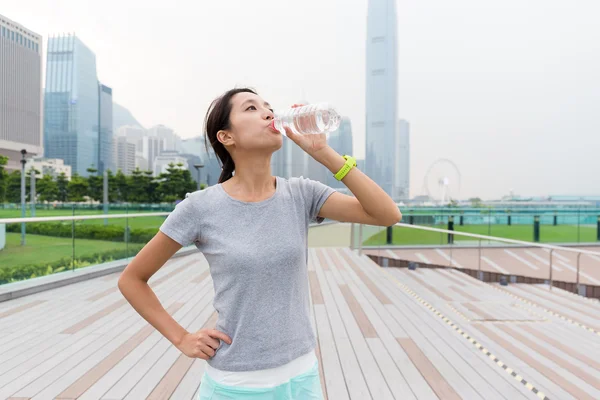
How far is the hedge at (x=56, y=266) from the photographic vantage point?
4895 mm

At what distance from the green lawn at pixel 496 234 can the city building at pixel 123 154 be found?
136805 mm

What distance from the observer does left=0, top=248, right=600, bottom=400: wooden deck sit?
255 centimetres

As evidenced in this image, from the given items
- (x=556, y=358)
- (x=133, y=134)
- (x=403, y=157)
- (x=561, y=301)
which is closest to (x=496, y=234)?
(x=561, y=301)

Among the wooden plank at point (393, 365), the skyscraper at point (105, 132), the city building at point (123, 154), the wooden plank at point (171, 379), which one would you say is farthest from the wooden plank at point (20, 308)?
the city building at point (123, 154)

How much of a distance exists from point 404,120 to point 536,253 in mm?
133660

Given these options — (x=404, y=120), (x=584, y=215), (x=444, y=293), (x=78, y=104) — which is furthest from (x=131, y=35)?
(x=404, y=120)

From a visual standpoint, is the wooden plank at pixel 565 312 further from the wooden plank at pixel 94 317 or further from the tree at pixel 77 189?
the tree at pixel 77 189

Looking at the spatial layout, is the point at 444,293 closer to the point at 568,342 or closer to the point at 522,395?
the point at 568,342

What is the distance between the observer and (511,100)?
10338cm

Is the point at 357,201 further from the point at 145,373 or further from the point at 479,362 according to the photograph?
the point at 479,362

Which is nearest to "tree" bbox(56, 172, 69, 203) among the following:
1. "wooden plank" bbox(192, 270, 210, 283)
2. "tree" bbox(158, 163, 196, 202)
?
"tree" bbox(158, 163, 196, 202)

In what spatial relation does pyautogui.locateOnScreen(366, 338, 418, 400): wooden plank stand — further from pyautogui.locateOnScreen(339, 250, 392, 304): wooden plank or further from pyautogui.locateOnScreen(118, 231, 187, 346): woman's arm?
pyautogui.locateOnScreen(118, 231, 187, 346): woman's arm

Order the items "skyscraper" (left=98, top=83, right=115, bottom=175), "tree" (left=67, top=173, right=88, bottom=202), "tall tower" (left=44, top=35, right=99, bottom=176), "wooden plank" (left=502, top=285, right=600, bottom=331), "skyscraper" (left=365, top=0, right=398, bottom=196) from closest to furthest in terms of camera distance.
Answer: "wooden plank" (left=502, top=285, right=600, bottom=331) → "tree" (left=67, top=173, right=88, bottom=202) → "skyscraper" (left=365, top=0, right=398, bottom=196) → "skyscraper" (left=98, top=83, right=115, bottom=175) → "tall tower" (left=44, top=35, right=99, bottom=176)

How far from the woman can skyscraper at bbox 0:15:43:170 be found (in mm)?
90194
